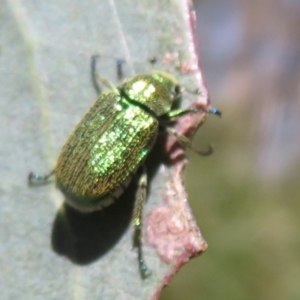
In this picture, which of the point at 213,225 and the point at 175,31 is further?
the point at 213,225

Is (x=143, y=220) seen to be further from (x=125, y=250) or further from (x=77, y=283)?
(x=77, y=283)

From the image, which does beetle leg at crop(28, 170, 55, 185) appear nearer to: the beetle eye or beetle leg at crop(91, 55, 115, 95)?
beetle leg at crop(91, 55, 115, 95)

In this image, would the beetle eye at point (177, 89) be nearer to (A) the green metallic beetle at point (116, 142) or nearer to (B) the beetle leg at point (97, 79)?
(A) the green metallic beetle at point (116, 142)

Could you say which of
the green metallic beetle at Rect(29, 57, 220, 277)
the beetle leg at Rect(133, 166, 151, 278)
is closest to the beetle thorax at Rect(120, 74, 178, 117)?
the green metallic beetle at Rect(29, 57, 220, 277)

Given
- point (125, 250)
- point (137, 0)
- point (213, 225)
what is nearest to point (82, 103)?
point (137, 0)

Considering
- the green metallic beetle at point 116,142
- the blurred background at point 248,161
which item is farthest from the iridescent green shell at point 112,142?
the blurred background at point 248,161
